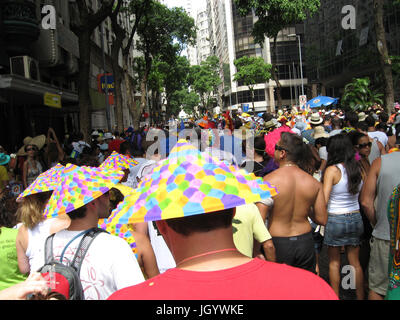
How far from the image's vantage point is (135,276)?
244cm

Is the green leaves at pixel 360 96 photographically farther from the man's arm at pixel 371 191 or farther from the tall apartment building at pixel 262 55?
the tall apartment building at pixel 262 55

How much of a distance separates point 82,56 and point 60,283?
1143 cm

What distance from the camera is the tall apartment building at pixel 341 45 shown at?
3541 centimetres

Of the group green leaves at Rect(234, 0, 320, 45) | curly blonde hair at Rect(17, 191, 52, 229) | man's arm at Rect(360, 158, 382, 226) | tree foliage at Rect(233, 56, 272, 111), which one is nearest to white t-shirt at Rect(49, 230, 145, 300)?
curly blonde hair at Rect(17, 191, 52, 229)

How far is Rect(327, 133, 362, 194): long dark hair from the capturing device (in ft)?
14.9

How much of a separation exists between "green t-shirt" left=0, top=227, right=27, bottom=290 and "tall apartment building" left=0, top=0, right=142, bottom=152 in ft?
24.5

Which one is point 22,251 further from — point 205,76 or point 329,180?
point 205,76

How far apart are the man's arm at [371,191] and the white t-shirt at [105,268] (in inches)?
102

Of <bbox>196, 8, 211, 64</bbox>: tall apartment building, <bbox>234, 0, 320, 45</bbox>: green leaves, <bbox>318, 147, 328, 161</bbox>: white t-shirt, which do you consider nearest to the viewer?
<bbox>318, 147, 328, 161</bbox>: white t-shirt

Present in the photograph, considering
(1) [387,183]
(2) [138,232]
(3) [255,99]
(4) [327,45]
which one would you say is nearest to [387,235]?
(1) [387,183]

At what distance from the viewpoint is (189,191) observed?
1.60m

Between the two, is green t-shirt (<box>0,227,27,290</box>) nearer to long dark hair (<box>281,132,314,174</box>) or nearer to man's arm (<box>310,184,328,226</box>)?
long dark hair (<box>281,132,314,174</box>)

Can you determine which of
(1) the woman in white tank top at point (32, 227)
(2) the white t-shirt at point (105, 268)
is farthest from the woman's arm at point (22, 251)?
(2) the white t-shirt at point (105, 268)

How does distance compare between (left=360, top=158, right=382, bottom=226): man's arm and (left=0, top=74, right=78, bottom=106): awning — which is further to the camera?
(left=0, top=74, right=78, bottom=106): awning
